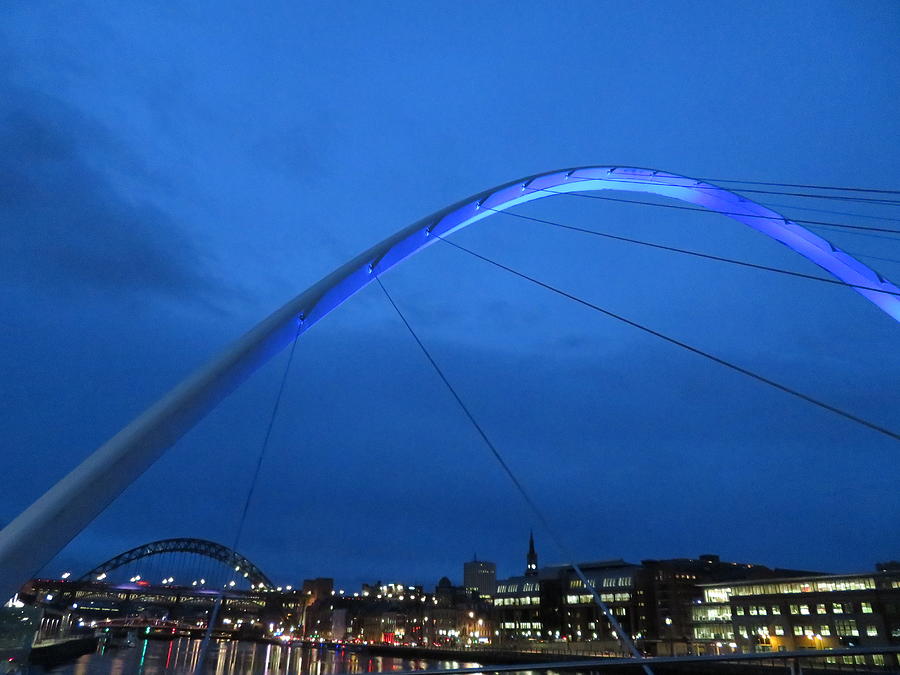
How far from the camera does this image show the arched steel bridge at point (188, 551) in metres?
127

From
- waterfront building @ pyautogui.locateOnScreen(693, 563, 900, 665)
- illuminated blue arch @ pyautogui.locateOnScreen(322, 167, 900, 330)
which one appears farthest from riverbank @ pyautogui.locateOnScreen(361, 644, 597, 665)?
illuminated blue arch @ pyautogui.locateOnScreen(322, 167, 900, 330)

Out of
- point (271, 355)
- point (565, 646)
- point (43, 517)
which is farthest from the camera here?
point (565, 646)

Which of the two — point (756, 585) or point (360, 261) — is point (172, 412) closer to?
point (360, 261)

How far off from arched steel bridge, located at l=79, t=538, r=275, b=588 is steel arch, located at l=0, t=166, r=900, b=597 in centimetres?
12696

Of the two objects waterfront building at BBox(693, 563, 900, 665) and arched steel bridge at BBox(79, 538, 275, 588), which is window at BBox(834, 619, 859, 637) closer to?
waterfront building at BBox(693, 563, 900, 665)

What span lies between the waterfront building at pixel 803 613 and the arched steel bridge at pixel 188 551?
3526 inches

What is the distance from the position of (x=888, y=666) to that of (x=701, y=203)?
43.5 meters

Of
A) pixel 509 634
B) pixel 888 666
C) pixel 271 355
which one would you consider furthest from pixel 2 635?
pixel 509 634

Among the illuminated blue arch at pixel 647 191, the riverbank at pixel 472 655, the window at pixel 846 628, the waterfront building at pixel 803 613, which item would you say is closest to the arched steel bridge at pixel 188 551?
the riverbank at pixel 472 655

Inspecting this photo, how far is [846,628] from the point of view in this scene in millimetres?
61562

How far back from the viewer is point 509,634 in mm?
98750

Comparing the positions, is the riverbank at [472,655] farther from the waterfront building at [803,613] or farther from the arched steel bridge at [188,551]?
the arched steel bridge at [188,551]

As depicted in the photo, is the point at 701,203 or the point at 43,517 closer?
the point at 43,517

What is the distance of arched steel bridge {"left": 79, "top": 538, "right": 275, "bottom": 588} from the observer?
4983 inches
